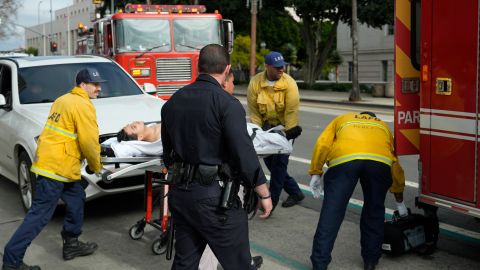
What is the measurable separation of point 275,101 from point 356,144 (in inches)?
77.8

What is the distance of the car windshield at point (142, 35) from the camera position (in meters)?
14.8

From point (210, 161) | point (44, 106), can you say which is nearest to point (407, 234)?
point (210, 161)

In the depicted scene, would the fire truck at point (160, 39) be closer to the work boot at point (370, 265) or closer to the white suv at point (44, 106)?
the white suv at point (44, 106)

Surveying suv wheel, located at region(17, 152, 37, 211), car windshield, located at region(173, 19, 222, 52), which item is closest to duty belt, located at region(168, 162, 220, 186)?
suv wheel, located at region(17, 152, 37, 211)

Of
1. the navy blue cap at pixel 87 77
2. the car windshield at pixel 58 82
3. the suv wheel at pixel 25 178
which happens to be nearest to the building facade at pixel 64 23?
the car windshield at pixel 58 82

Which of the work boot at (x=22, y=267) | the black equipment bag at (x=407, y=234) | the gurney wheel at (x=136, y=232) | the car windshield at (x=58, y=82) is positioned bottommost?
the work boot at (x=22, y=267)

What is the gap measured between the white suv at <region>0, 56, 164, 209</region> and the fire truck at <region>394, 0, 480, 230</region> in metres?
2.80

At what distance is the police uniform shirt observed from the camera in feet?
10.5

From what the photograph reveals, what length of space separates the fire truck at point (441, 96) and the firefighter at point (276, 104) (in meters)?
1.48

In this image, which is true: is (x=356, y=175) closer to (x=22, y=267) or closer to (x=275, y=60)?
(x=275, y=60)

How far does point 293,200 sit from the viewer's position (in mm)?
7090

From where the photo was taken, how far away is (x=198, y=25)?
1532 centimetres

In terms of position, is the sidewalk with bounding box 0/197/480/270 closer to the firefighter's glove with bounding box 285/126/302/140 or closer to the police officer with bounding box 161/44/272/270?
the firefighter's glove with bounding box 285/126/302/140

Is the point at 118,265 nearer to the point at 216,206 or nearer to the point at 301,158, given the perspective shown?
the point at 216,206
